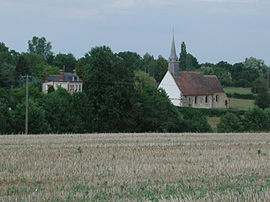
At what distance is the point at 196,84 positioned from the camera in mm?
91875

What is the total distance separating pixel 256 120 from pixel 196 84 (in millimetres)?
32470

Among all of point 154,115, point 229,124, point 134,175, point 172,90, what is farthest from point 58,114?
point 134,175

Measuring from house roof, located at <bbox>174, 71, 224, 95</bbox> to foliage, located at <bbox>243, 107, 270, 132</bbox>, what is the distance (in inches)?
1102

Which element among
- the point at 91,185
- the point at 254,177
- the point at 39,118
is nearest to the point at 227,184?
the point at 254,177

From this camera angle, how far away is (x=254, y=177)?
12438mm

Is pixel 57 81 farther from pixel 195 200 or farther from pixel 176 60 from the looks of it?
pixel 195 200

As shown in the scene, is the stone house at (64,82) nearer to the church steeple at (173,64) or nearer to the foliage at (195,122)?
the church steeple at (173,64)

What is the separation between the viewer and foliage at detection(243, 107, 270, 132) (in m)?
60.1

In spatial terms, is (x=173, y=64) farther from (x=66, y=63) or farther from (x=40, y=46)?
(x=40, y=46)

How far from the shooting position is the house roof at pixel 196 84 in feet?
294

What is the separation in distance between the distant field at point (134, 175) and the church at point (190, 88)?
69229 millimetres

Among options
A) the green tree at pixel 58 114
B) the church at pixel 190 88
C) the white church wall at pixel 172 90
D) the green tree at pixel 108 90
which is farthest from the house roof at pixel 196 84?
the green tree at pixel 58 114

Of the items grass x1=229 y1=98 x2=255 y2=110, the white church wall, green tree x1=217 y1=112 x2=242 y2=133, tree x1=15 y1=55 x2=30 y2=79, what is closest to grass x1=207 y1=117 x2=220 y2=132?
green tree x1=217 y1=112 x2=242 y2=133

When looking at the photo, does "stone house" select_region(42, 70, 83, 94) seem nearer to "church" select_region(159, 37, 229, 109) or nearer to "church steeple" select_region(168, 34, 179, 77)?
"church" select_region(159, 37, 229, 109)
